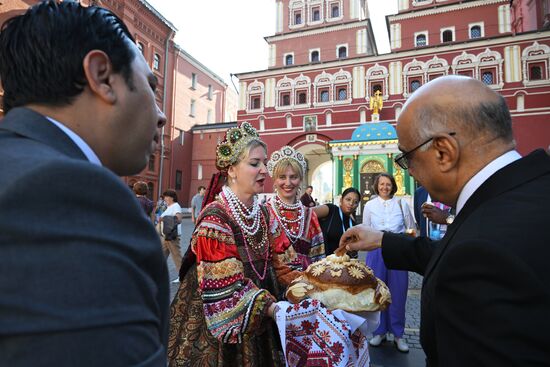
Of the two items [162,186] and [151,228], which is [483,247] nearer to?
[151,228]

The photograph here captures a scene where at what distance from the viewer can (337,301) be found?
183 centimetres

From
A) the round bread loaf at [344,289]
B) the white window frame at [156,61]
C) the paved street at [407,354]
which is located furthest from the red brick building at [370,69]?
the round bread loaf at [344,289]

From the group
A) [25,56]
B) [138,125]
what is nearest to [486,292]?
[138,125]

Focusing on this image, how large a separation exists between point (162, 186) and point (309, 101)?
13.1 metres

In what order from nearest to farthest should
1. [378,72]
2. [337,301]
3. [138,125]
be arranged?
[138,125] < [337,301] < [378,72]

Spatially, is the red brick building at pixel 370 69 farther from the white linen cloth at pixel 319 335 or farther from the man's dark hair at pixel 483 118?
the man's dark hair at pixel 483 118

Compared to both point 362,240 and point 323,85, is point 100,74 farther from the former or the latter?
point 323,85

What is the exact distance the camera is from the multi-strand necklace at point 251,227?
7.55 ft

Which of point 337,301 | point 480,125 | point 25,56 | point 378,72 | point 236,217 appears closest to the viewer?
point 25,56

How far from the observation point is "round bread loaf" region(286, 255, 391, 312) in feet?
6.00

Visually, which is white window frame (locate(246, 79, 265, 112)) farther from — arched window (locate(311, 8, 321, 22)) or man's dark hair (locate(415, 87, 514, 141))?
man's dark hair (locate(415, 87, 514, 141))

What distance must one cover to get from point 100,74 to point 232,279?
4.79 feet

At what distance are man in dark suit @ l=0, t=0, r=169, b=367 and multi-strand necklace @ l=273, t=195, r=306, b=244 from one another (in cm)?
252

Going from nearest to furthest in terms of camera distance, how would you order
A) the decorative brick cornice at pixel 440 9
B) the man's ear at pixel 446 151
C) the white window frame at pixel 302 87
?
the man's ear at pixel 446 151
the decorative brick cornice at pixel 440 9
the white window frame at pixel 302 87
